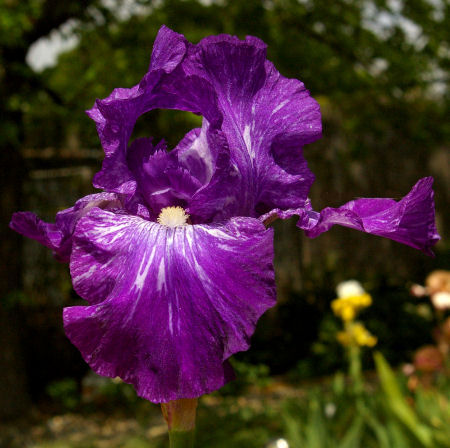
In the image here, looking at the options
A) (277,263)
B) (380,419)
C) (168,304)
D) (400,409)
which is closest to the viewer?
(168,304)

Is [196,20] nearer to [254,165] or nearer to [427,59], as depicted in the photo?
[427,59]

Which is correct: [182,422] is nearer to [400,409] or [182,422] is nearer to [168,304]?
[168,304]

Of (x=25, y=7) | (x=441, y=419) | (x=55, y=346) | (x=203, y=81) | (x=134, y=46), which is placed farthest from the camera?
(x=55, y=346)

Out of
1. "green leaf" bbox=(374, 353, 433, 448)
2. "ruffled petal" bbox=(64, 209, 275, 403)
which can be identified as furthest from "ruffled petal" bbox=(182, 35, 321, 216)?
"green leaf" bbox=(374, 353, 433, 448)

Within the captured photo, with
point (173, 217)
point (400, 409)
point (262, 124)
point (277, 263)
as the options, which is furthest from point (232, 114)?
point (277, 263)

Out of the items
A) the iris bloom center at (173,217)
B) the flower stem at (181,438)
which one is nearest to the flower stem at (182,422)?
the flower stem at (181,438)

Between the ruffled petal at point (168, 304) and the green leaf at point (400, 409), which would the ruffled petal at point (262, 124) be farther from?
the green leaf at point (400, 409)

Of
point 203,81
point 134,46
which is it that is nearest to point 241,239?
point 203,81
